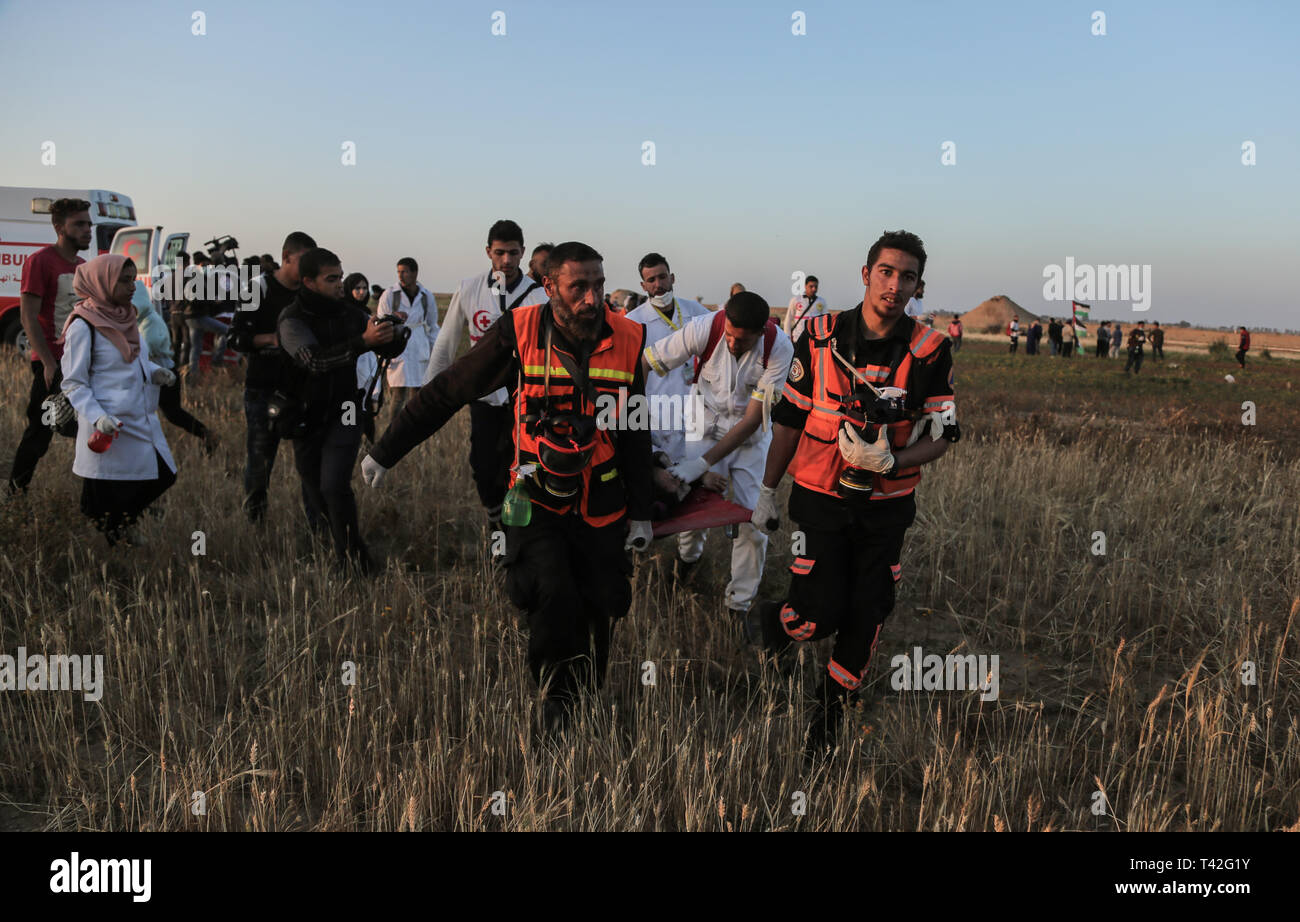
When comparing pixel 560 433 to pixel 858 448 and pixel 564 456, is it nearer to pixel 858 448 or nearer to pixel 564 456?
pixel 564 456

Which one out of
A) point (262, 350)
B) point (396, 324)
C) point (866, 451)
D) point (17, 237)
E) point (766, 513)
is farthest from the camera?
point (17, 237)

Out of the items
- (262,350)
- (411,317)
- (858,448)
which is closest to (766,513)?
(858,448)

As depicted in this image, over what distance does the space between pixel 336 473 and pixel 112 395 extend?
4.20ft

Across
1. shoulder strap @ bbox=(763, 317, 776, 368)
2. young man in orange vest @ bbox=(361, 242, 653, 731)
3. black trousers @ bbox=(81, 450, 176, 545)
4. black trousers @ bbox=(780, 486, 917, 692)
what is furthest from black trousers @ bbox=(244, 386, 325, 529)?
black trousers @ bbox=(780, 486, 917, 692)

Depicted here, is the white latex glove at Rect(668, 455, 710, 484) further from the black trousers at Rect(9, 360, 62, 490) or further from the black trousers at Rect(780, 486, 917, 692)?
the black trousers at Rect(9, 360, 62, 490)

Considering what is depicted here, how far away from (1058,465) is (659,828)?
7.10 meters

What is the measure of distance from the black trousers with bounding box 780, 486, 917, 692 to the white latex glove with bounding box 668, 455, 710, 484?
935mm

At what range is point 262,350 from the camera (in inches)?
246

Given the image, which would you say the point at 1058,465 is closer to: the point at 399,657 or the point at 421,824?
the point at 399,657

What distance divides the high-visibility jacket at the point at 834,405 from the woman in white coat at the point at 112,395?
379cm

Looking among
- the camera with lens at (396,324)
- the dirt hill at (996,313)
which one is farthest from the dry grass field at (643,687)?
the dirt hill at (996,313)

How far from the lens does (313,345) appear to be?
563 cm

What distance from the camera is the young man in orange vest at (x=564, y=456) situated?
148 inches
